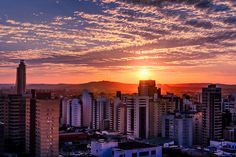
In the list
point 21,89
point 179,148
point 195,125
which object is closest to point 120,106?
point 195,125

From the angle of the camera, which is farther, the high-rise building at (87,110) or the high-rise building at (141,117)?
the high-rise building at (87,110)

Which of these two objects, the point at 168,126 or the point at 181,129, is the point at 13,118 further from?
the point at 181,129

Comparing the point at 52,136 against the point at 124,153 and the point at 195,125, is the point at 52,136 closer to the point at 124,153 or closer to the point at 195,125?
the point at 124,153

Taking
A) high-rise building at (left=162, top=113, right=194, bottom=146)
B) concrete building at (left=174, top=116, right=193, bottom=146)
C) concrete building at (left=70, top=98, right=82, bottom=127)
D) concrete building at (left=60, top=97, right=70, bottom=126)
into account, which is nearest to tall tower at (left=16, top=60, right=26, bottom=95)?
concrete building at (left=60, top=97, right=70, bottom=126)

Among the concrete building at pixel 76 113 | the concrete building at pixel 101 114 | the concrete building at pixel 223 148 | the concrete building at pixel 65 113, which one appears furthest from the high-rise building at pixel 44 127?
the concrete building at pixel 65 113

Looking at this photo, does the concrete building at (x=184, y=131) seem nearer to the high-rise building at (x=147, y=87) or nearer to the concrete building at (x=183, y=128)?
the concrete building at (x=183, y=128)

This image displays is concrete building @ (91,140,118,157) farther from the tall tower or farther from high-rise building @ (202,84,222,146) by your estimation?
the tall tower
